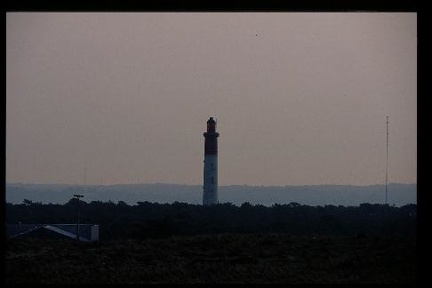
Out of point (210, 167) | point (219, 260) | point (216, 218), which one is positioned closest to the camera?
point (219, 260)

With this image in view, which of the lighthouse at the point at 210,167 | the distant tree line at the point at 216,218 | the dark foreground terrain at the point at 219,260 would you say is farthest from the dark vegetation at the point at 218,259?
the lighthouse at the point at 210,167

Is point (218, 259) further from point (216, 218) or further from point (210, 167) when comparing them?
point (210, 167)

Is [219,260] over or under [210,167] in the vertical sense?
under

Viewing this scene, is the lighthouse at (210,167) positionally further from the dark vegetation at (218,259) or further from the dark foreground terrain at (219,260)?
the dark foreground terrain at (219,260)

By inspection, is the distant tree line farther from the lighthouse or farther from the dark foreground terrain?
the dark foreground terrain

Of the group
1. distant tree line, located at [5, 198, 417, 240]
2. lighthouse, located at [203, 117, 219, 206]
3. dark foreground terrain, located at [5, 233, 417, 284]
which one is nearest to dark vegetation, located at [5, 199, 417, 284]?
dark foreground terrain, located at [5, 233, 417, 284]

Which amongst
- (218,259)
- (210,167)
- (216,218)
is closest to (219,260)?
(218,259)
